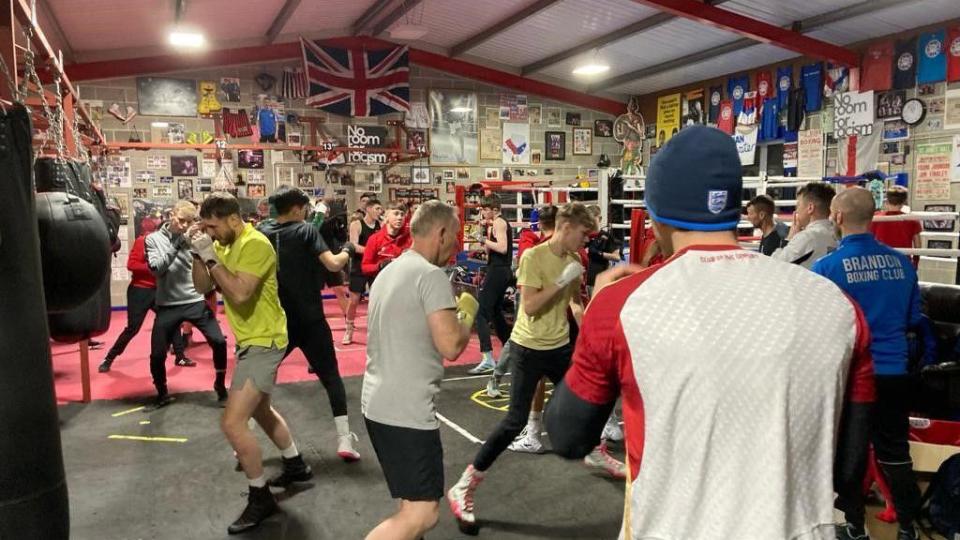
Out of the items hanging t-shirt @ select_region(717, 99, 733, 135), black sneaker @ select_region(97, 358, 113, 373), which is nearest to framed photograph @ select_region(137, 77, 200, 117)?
black sneaker @ select_region(97, 358, 113, 373)

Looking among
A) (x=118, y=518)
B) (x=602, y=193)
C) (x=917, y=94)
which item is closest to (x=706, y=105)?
(x=917, y=94)

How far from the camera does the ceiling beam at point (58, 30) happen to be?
7.95 meters

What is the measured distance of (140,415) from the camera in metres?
5.26

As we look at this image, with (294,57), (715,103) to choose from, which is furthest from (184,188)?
(715,103)

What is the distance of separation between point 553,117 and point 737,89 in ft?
12.4

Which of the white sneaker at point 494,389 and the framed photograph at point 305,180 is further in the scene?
the framed photograph at point 305,180

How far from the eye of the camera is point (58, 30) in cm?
906

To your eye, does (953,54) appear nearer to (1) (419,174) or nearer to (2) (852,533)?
(2) (852,533)

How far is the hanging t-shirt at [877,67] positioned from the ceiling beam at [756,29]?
0.15 meters

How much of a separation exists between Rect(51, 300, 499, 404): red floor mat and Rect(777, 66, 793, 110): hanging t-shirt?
273 inches

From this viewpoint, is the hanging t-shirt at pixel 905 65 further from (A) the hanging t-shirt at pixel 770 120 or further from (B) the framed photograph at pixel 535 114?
(B) the framed photograph at pixel 535 114

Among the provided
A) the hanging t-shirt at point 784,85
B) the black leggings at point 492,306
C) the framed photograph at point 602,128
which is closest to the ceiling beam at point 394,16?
the framed photograph at point 602,128

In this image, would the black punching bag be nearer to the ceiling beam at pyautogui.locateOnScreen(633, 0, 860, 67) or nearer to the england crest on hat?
the england crest on hat

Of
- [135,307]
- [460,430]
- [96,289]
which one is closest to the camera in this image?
[96,289]
